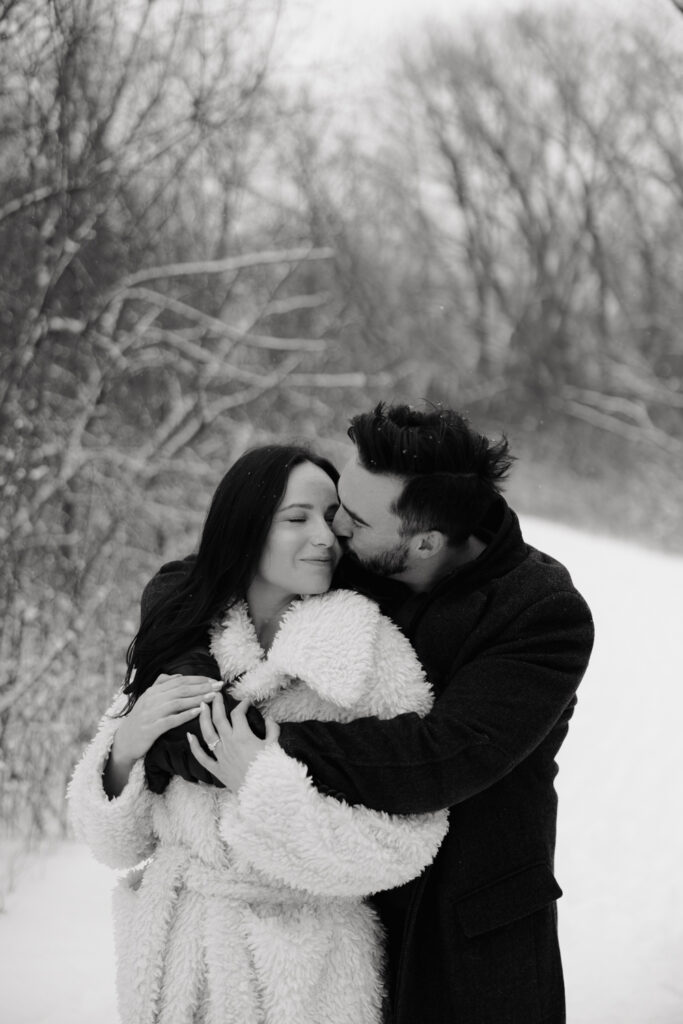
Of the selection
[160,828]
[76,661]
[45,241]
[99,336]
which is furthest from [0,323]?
[160,828]

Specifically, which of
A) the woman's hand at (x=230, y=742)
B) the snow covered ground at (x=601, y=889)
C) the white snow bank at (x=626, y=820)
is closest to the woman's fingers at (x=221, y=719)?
the woman's hand at (x=230, y=742)

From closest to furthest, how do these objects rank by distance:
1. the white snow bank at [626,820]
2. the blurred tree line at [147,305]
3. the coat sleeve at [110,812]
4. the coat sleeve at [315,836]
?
the coat sleeve at [315,836]
the coat sleeve at [110,812]
the white snow bank at [626,820]
the blurred tree line at [147,305]

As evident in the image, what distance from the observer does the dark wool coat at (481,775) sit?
5.59ft

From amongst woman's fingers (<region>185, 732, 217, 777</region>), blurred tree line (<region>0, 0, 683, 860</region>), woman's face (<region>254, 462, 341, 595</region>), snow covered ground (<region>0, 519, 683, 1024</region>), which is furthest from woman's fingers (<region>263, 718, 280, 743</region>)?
blurred tree line (<region>0, 0, 683, 860</region>)

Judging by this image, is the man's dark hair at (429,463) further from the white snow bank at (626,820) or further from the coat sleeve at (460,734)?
the white snow bank at (626,820)

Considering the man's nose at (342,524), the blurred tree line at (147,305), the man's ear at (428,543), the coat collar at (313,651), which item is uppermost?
the blurred tree line at (147,305)

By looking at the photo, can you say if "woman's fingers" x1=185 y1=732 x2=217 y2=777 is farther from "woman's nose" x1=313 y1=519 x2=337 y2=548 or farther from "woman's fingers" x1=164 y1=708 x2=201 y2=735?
"woman's nose" x1=313 y1=519 x2=337 y2=548

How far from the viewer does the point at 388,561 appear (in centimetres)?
202

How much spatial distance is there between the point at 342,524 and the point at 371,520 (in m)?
0.07

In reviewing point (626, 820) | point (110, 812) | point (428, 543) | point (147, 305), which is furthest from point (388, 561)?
point (147, 305)

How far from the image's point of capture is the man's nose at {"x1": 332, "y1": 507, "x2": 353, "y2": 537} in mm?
2012

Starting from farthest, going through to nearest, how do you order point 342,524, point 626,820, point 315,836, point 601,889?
point 626,820 → point 601,889 → point 342,524 → point 315,836

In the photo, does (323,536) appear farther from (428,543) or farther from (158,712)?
(158,712)

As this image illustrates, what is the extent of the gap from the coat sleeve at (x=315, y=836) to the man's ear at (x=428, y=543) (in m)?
0.49
